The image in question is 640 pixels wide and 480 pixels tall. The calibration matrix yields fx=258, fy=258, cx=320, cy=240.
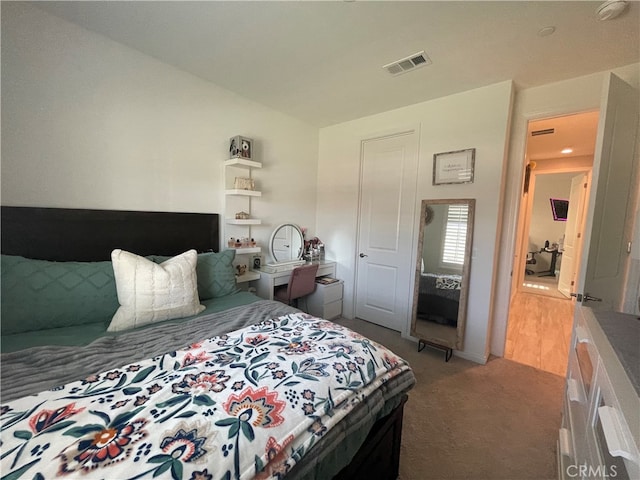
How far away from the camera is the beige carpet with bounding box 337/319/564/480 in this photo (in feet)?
4.63

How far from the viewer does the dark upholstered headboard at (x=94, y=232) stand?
157 cm

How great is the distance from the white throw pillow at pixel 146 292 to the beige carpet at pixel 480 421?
157 cm

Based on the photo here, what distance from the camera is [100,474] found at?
0.56 metres

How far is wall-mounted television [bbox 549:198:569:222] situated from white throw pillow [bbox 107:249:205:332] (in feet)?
25.0

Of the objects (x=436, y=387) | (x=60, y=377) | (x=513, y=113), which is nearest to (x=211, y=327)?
(x=60, y=377)

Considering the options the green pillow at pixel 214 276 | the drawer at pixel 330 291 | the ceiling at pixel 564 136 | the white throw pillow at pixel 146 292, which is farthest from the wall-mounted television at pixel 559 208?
the white throw pillow at pixel 146 292

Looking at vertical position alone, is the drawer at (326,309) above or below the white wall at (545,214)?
below

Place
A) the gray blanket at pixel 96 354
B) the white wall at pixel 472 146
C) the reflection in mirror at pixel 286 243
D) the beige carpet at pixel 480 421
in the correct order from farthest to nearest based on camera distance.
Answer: the reflection in mirror at pixel 286 243
the white wall at pixel 472 146
the beige carpet at pixel 480 421
the gray blanket at pixel 96 354

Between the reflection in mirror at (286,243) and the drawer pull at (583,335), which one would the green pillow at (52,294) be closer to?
the reflection in mirror at (286,243)

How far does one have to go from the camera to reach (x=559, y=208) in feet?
19.3

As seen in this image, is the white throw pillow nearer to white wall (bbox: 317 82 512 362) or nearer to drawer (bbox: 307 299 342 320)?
drawer (bbox: 307 299 342 320)

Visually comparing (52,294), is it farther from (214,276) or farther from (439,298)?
(439,298)

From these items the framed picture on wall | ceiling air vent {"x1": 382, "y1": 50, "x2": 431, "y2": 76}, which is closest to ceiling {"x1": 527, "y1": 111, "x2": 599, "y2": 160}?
the framed picture on wall

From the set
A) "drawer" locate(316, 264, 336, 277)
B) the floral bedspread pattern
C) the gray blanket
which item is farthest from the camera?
"drawer" locate(316, 264, 336, 277)
